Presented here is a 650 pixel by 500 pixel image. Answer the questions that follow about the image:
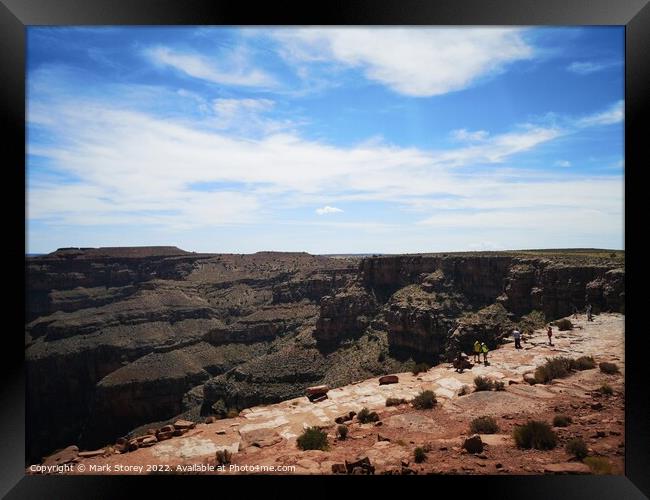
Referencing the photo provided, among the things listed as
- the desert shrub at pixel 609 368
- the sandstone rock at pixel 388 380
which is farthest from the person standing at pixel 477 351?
the desert shrub at pixel 609 368

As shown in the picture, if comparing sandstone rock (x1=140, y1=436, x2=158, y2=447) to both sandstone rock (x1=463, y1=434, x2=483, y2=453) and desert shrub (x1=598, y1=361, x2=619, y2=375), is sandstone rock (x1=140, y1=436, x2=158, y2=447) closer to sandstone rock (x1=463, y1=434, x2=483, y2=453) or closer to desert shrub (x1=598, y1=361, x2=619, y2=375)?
sandstone rock (x1=463, y1=434, x2=483, y2=453)

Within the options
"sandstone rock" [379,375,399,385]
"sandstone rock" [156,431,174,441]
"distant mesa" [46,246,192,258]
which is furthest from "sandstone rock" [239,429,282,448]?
"distant mesa" [46,246,192,258]

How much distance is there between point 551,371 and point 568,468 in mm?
2010

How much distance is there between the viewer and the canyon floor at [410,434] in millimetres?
4562

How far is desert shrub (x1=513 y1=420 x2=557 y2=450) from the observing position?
4578 mm

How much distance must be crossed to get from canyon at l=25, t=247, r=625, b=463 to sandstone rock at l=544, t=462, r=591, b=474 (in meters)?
11.5

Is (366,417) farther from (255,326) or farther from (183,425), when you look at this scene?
(255,326)

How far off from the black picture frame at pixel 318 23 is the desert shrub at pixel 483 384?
153cm

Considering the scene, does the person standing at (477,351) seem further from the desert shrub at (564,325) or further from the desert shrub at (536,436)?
the desert shrub at (564,325)

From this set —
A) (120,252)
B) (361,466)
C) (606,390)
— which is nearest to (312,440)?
(361,466)

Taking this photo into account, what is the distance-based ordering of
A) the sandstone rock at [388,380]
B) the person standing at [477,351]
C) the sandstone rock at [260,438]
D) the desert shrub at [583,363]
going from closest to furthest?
the sandstone rock at [260,438] < the desert shrub at [583,363] < the sandstone rock at [388,380] < the person standing at [477,351]

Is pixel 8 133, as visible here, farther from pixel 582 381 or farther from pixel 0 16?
pixel 582 381

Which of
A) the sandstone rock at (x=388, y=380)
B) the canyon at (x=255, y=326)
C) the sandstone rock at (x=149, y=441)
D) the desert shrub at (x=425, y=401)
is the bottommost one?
the canyon at (x=255, y=326)

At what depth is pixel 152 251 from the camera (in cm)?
5872
